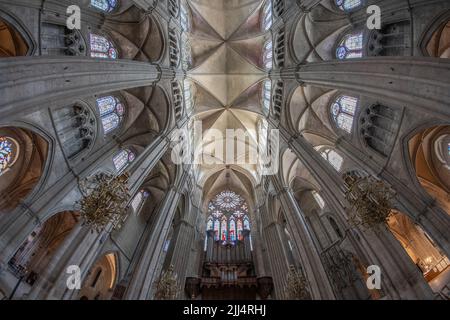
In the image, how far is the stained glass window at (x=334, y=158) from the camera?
1646 centimetres

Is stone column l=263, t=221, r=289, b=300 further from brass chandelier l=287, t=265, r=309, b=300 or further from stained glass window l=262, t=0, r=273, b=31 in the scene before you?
stained glass window l=262, t=0, r=273, b=31

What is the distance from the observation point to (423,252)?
45.0 feet

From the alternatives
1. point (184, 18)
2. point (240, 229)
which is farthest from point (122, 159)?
point (240, 229)

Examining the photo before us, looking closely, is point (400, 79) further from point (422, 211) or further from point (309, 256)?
point (309, 256)

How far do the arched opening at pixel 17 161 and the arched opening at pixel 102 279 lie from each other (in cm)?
617

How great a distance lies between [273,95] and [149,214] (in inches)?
544

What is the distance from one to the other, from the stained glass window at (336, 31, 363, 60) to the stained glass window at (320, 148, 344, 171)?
6.12m

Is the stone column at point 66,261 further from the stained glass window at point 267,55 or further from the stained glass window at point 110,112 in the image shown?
the stained glass window at point 267,55

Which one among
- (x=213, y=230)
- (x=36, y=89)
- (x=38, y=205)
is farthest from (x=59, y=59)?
(x=213, y=230)

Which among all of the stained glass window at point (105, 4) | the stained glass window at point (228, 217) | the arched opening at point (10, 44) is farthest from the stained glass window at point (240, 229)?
the stained glass window at point (105, 4)

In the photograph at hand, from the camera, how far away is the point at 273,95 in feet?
62.9

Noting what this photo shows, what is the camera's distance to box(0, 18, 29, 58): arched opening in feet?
36.3

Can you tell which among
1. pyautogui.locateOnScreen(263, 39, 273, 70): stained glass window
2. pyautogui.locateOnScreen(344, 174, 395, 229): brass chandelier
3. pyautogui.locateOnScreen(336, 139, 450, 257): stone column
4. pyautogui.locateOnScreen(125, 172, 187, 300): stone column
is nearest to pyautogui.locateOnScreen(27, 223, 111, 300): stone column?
pyautogui.locateOnScreen(125, 172, 187, 300): stone column

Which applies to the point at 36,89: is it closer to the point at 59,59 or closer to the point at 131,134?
the point at 59,59
